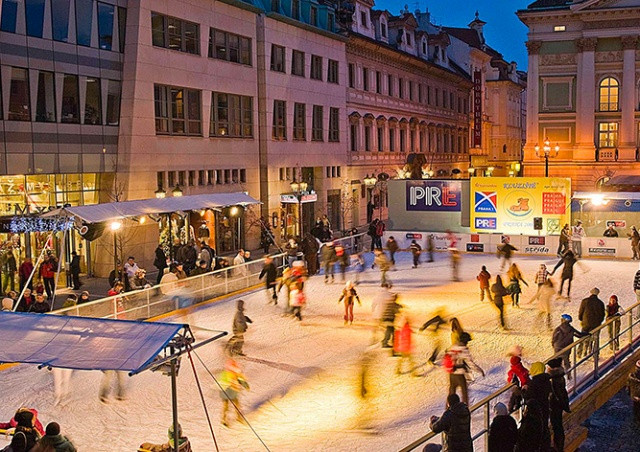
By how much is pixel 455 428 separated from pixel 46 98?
821 inches

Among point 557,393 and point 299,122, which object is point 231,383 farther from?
point 299,122

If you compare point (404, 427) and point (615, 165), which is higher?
point (615, 165)

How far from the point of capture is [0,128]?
2397 centimetres

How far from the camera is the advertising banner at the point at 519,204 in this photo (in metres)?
32.6

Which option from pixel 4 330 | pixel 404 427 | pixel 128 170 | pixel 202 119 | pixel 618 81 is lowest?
pixel 404 427

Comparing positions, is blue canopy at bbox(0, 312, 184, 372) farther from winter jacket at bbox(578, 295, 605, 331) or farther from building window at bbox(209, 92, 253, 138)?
building window at bbox(209, 92, 253, 138)

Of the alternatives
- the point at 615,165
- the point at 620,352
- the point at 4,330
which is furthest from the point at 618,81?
the point at 4,330

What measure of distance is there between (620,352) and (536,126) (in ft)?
134

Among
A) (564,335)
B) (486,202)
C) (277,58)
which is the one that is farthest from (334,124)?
(564,335)

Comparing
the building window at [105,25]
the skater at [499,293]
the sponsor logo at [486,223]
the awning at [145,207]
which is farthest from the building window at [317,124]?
the skater at [499,293]

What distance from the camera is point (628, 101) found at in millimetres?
51375

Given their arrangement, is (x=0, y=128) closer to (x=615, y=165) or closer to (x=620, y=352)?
(x=620, y=352)

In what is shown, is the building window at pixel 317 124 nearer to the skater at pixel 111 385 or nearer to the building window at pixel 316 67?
the building window at pixel 316 67

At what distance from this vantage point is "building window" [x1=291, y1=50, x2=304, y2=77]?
4026 centimetres
